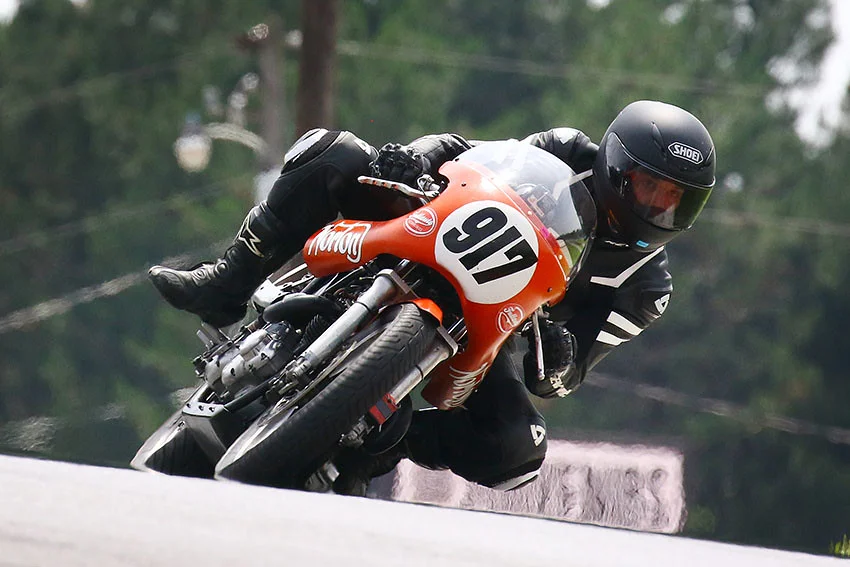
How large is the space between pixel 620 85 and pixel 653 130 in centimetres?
2322

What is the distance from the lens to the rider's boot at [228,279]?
17.3 ft

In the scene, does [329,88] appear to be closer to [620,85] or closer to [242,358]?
[242,358]

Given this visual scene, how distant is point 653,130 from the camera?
4.88m

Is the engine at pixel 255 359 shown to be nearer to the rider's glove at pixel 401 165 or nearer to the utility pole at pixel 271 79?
the rider's glove at pixel 401 165

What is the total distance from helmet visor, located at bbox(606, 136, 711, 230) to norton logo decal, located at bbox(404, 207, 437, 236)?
0.71 meters

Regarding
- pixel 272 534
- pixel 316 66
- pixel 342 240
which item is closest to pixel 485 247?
pixel 342 240

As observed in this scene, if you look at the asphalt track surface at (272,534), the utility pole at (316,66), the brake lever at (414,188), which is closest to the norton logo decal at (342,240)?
the brake lever at (414,188)

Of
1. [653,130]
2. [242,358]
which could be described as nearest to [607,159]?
[653,130]

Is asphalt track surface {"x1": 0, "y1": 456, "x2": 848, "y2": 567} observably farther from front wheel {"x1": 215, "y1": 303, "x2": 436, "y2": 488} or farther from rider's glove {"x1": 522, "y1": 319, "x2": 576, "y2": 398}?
rider's glove {"x1": 522, "y1": 319, "x2": 576, "y2": 398}

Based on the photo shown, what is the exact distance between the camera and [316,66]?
51.0ft

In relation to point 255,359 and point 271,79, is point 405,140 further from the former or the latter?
point 255,359

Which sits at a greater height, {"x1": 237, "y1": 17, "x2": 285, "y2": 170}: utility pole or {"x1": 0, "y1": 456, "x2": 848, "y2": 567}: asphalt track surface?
{"x1": 0, "y1": 456, "x2": 848, "y2": 567}: asphalt track surface

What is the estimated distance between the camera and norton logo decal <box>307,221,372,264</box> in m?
4.76

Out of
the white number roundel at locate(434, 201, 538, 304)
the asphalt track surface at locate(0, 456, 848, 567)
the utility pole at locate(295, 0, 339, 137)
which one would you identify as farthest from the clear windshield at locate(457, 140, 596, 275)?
the utility pole at locate(295, 0, 339, 137)
